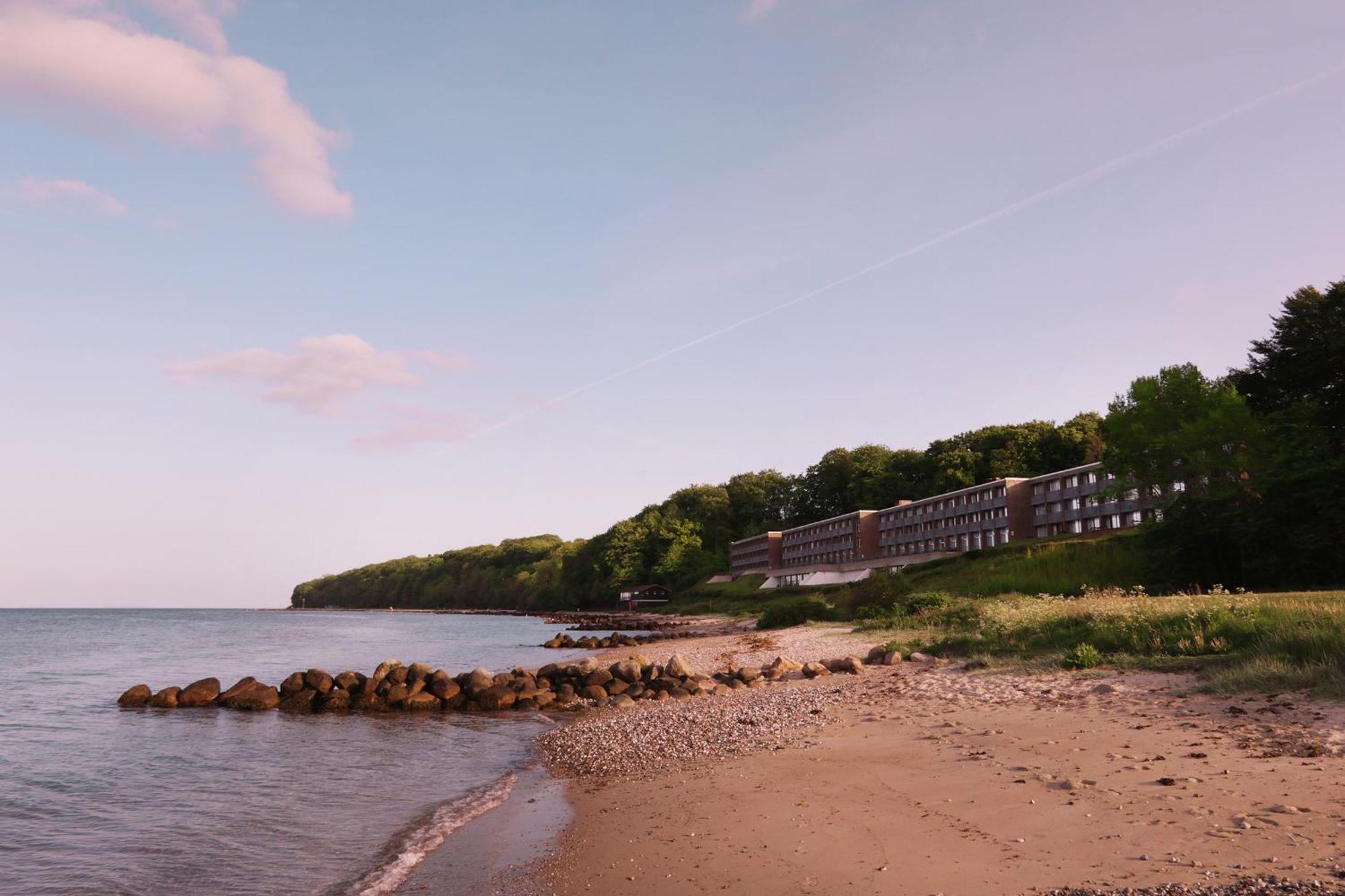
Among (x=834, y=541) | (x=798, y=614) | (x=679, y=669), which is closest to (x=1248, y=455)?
(x=798, y=614)

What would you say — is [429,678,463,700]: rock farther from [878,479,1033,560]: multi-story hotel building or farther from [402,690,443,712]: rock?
[878,479,1033,560]: multi-story hotel building

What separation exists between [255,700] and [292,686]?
6.22 feet

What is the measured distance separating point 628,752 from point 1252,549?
4795cm

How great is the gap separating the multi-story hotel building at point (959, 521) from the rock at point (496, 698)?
237 feet

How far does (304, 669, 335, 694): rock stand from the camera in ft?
111

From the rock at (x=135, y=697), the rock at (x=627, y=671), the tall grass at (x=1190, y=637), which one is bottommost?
the rock at (x=627, y=671)

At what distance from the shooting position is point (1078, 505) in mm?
99188

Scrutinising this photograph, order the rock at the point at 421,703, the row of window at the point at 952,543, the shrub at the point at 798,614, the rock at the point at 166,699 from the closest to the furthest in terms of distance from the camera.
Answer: the rock at the point at 421,703 < the rock at the point at 166,699 < the shrub at the point at 798,614 < the row of window at the point at 952,543

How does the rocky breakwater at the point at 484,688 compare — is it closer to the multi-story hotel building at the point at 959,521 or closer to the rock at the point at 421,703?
the rock at the point at 421,703

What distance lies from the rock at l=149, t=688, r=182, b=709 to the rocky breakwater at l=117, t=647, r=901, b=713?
0.12 feet

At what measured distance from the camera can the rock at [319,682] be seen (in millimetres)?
33969

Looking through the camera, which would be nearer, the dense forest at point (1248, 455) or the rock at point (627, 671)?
the rock at point (627, 671)

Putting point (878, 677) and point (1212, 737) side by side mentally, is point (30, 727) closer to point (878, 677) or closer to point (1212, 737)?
point (878, 677)

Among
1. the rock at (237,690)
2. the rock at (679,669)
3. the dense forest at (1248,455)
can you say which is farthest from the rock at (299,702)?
the dense forest at (1248,455)
